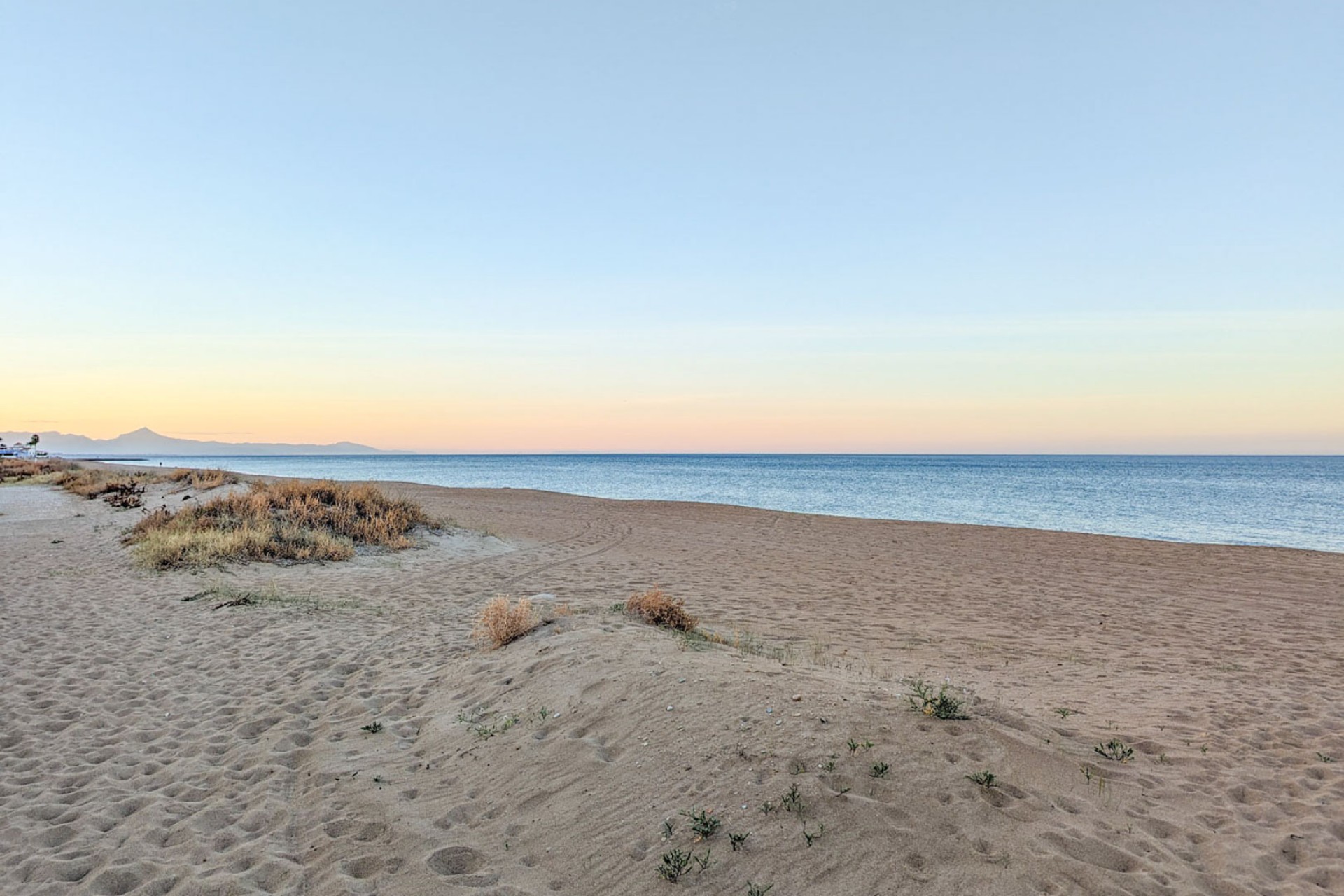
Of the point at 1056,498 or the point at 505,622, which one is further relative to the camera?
the point at 1056,498

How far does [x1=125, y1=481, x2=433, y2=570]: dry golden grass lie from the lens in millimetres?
13969

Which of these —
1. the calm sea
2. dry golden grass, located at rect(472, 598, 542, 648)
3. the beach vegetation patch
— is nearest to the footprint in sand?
the beach vegetation patch

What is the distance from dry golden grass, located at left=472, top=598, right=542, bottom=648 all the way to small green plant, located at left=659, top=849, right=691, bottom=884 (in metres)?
4.57

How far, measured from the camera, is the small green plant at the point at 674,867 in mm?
3693

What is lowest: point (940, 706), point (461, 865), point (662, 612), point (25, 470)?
point (461, 865)

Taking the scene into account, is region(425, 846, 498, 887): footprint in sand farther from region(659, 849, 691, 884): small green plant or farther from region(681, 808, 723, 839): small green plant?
region(681, 808, 723, 839): small green plant

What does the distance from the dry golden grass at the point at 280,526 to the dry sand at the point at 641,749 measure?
214 cm

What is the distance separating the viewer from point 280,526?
15.7 meters

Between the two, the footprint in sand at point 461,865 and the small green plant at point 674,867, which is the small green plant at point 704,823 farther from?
the footprint in sand at point 461,865

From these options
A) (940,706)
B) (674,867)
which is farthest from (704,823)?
(940,706)

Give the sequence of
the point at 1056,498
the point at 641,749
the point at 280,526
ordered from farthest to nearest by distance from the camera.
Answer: the point at 1056,498
the point at 280,526
the point at 641,749

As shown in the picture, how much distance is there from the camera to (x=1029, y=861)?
3674 mm

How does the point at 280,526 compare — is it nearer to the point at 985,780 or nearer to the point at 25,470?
the point at 985,780

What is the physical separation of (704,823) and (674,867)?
0.35 meters
